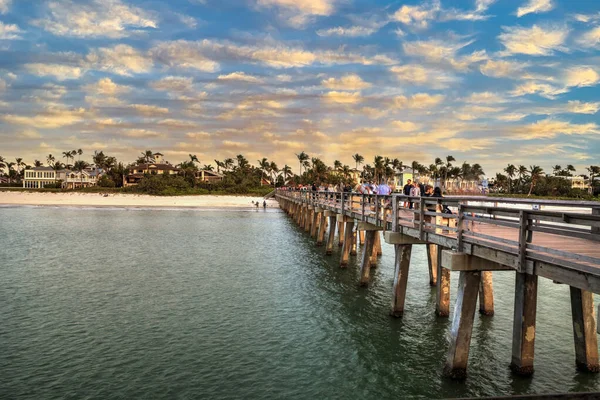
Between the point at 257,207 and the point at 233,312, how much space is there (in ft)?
206

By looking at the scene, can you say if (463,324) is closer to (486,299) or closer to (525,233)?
(525,233)

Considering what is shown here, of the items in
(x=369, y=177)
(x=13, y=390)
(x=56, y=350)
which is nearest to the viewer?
(x=13, y=390)

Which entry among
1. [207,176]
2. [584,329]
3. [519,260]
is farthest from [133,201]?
[519,260]

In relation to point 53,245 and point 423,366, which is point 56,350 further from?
Result: point 53,245

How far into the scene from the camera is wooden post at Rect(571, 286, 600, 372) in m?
8.99

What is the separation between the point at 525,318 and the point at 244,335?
285 inches

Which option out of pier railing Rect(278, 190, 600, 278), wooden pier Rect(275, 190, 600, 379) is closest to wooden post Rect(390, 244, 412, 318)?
wooden pier Rect(275, 190, 600, 379)

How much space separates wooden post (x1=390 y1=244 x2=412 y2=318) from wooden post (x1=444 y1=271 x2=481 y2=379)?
4.18 m

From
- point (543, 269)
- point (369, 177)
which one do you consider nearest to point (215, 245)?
point (543, 269)

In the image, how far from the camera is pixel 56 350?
36.9ft

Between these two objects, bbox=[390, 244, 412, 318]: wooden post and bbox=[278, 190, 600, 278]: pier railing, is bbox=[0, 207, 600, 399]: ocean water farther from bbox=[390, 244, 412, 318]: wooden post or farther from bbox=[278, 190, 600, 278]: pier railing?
bbox=[278, 190, 600, 278]: pier railing

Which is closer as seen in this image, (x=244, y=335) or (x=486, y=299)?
(x=244, y=335)

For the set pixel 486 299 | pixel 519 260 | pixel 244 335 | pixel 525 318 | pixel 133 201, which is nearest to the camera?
pixel 519 260

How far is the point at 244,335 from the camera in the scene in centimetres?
1262
